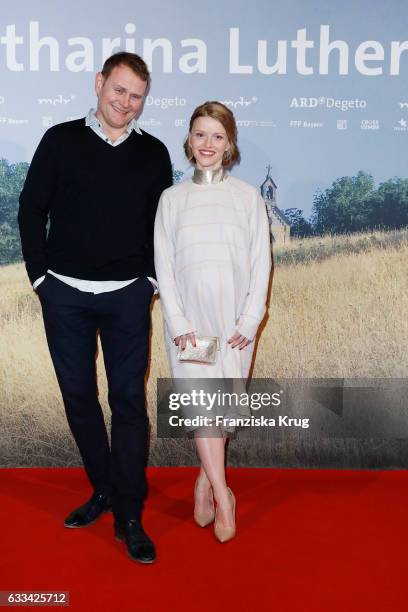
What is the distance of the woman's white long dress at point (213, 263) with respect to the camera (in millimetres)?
2340

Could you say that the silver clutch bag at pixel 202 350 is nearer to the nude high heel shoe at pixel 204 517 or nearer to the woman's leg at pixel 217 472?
the woman's leg at pixel 217 472

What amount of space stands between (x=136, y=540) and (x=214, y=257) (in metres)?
1.00

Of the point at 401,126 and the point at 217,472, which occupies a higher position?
the point at 401,126

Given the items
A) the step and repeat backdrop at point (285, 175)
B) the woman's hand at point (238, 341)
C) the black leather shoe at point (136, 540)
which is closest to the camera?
the black leather shoe at point (136, 540)

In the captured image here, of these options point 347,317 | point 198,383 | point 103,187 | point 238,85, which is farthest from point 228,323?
point 238,85

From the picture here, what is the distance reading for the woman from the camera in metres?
2.34

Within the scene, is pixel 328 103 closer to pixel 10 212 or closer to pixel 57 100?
pixel 57 100

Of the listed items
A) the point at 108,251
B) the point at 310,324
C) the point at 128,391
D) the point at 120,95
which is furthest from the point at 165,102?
the point at 128,391

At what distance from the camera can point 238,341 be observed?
2.37m

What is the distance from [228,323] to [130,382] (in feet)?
1.32

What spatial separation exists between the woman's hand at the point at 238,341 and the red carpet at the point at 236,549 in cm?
71

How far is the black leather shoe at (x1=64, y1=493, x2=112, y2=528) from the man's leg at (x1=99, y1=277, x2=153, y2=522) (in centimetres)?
21

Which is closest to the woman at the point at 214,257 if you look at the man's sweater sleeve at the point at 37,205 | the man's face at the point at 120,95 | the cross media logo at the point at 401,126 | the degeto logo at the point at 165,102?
the man's face at the point at 120,95

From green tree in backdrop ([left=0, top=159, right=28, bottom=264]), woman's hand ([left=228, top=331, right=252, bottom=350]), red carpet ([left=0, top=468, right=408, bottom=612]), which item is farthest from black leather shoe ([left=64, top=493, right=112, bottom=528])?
green tree in backdrop ([left=0, top=159, right=28, bottom=264])
